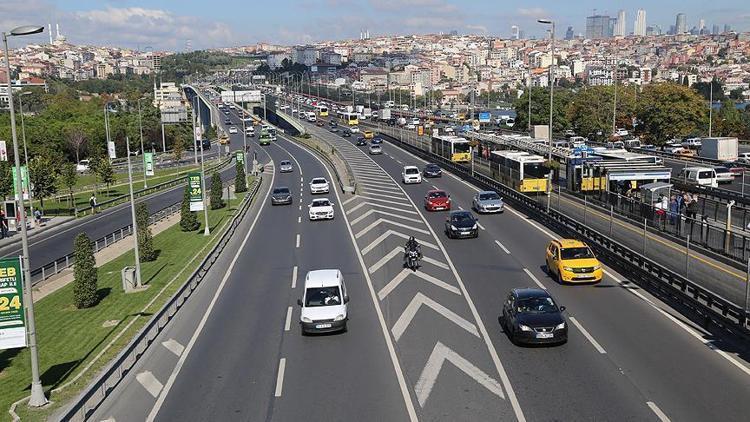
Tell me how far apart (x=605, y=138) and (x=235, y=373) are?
9187cm

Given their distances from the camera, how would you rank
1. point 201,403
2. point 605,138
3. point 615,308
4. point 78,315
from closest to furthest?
point 201,403 → point 615,308 → point 78,315 → point 605,138

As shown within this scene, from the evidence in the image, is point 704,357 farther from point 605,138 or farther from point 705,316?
point 605,138

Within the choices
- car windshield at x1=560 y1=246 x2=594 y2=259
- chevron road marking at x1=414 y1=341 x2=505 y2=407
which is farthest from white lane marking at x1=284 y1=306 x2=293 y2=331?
car windshield at x1=560 y1=246 x2=594 y2=259

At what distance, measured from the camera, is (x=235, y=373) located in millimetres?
19203

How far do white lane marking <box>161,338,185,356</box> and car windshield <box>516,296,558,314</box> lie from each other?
997cm

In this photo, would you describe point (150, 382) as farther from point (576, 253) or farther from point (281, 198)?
point (281, 198)

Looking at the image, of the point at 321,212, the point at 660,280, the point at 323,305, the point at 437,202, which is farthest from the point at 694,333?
the point at 321,212

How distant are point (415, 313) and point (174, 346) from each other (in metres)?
7.84

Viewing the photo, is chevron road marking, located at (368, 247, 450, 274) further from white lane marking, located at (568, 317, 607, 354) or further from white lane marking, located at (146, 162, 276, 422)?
white lane marking, located at (568, 317, 607, 354)

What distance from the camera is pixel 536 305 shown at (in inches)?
837

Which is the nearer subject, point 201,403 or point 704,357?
point 201,403

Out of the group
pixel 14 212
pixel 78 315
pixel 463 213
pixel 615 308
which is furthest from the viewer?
pixel 14 212

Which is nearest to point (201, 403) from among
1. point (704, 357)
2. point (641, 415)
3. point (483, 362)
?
point (483, 362)

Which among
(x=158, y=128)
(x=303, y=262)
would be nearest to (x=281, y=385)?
(x=303, y=262)
